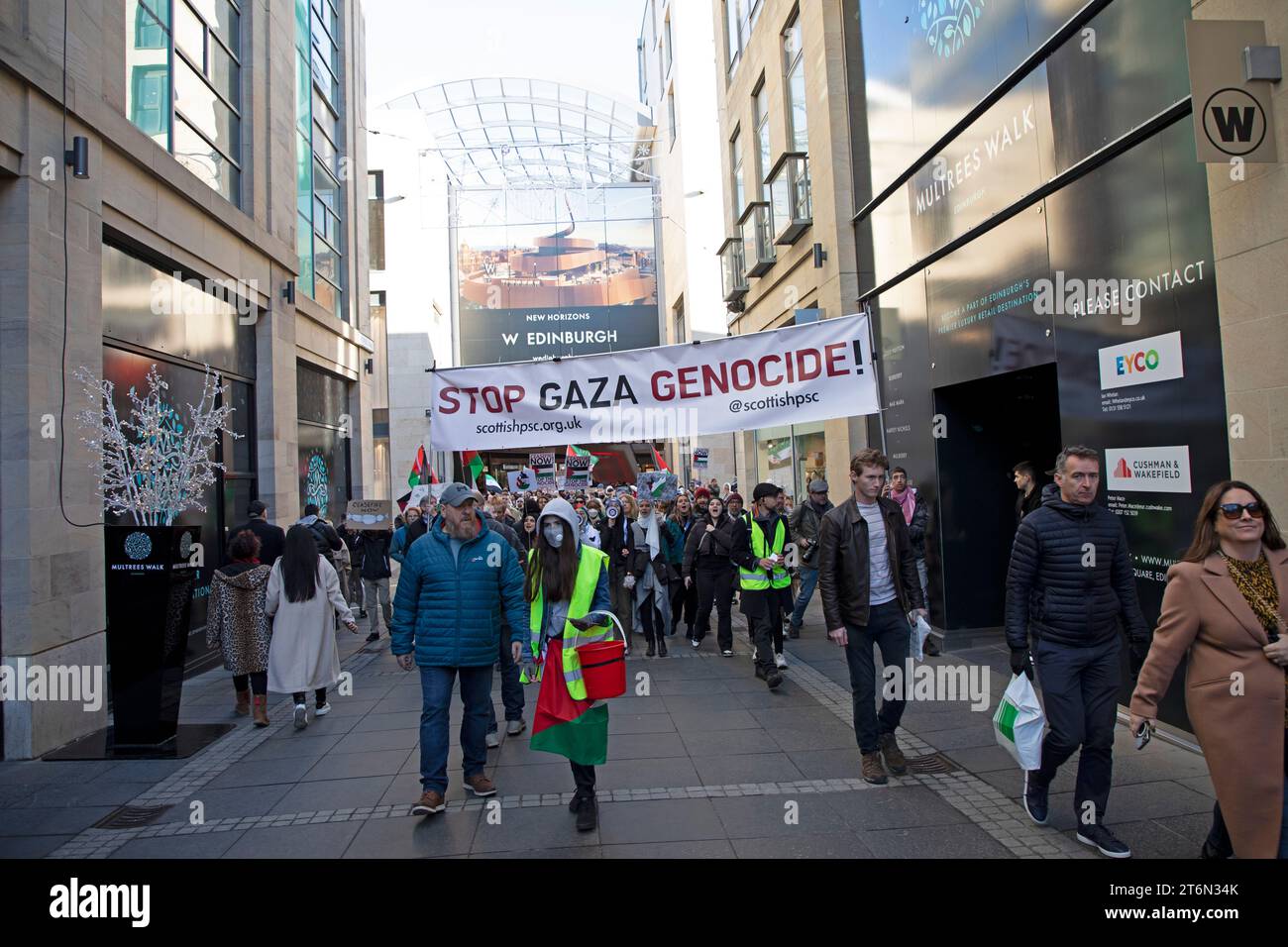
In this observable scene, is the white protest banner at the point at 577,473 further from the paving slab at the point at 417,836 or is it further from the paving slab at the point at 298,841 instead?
the paving slab at the point at 298,841

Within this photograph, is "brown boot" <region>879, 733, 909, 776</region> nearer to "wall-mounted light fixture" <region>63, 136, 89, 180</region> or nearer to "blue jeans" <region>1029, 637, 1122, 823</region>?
"blue jeans" <region>1029, 637, 1122, 823</region>

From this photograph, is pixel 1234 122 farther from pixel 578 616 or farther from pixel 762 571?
pixel 762 571

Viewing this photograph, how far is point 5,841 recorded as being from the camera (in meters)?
4.76

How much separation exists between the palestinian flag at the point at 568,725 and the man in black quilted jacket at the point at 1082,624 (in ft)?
7.57

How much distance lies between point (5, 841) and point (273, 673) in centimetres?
248

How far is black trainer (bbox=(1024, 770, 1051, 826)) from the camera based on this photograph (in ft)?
14.6

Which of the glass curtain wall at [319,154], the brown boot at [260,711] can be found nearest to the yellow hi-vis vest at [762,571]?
the brown boot at [260,711]

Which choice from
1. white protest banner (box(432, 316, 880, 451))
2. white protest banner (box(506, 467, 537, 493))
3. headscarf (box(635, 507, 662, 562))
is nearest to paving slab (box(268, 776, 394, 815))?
white protest banner (box(432, 316, 880, 451))

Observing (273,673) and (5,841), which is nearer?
(5,841)

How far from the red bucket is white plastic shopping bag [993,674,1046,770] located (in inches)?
81.9

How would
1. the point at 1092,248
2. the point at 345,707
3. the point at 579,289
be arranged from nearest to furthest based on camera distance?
the point at 1092,248 < the point at 345,707 < the point at 579,289

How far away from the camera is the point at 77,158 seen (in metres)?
7.19

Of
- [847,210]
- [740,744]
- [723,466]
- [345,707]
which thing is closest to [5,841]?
[345,707]
